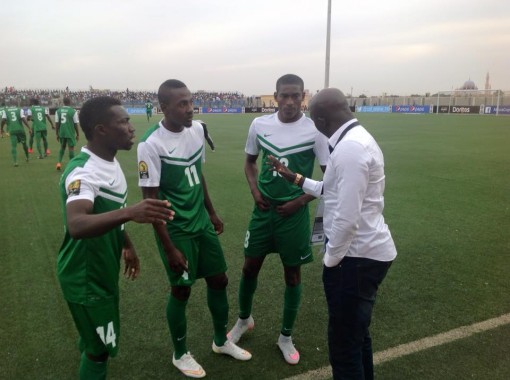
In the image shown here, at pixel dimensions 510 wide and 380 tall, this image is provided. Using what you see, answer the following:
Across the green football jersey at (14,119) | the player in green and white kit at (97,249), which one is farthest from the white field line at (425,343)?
the green football jersey at (14,119)

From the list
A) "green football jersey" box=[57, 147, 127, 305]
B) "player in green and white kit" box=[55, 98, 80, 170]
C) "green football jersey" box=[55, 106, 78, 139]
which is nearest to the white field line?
"green football jersey" box=[57, 147, 127, 305]

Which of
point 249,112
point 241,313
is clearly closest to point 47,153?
point 241,313

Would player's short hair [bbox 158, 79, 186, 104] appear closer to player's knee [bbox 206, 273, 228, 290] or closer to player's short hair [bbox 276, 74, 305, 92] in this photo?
player's short hair [bbox 276, 74, 305, 92]

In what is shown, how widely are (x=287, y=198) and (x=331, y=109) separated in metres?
1.21

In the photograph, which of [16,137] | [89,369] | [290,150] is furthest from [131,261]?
[16,137]

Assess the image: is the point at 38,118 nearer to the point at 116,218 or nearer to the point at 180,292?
the point at 180,292

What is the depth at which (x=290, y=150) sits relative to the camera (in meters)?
3.53

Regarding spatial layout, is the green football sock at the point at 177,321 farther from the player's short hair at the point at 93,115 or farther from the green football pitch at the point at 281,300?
the player's short hair at the point at 93,115

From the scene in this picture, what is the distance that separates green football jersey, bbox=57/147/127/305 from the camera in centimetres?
229

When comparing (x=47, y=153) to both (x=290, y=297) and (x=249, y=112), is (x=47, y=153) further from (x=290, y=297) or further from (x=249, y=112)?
(x=249, y=112)

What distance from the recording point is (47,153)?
15.6 meters

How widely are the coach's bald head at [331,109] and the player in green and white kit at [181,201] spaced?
1.06 meters

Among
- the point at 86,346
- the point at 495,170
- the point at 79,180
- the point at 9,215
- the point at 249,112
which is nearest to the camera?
the point at 79,180

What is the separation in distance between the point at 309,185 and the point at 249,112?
5414 centimetres
